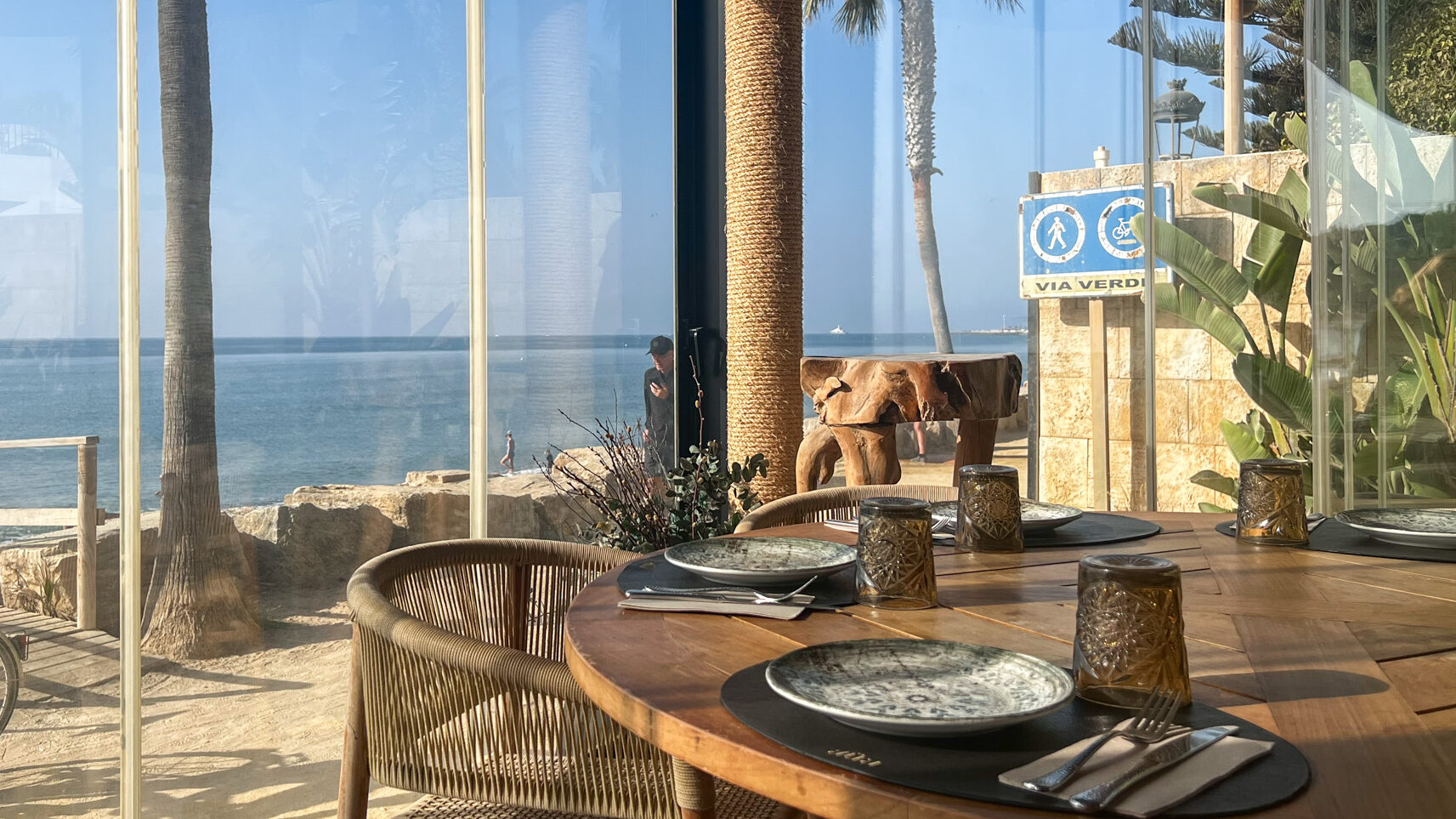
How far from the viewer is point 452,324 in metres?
3.20

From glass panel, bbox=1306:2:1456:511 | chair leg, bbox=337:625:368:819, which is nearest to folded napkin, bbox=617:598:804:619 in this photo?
chair leg, bbox=337:625:368:819

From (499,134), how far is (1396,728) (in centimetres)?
306

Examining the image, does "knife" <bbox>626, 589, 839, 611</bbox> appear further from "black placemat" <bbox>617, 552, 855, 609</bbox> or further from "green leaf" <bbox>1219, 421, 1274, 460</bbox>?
"green leaf" <bbox>1219, 421, 1274, 460</bbox>

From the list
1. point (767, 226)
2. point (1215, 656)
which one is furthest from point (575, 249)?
point (1215, 656)

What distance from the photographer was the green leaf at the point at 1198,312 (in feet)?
11.5

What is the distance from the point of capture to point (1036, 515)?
1.60m

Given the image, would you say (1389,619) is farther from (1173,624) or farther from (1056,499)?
(1056,499)

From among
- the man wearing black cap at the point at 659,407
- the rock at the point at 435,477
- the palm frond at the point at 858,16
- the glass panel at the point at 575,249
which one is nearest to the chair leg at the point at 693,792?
the rock at the point at 435,477

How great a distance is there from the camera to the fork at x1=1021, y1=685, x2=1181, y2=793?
640 millimetres

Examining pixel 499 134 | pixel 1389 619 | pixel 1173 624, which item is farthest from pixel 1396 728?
pixel 499 134

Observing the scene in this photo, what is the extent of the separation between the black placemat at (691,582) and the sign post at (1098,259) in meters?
2.78

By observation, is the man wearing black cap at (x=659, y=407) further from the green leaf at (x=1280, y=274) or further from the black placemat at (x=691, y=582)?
the black placemat at (x=691, y=582)

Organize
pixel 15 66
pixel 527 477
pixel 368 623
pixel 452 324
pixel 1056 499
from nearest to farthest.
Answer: pixel 368 623 → pixel 15 66 → pixel 452 324 → pixel 527 477 → pixel 1056 499

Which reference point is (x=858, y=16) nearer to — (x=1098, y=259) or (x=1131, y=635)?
(x=1098, y=259)
